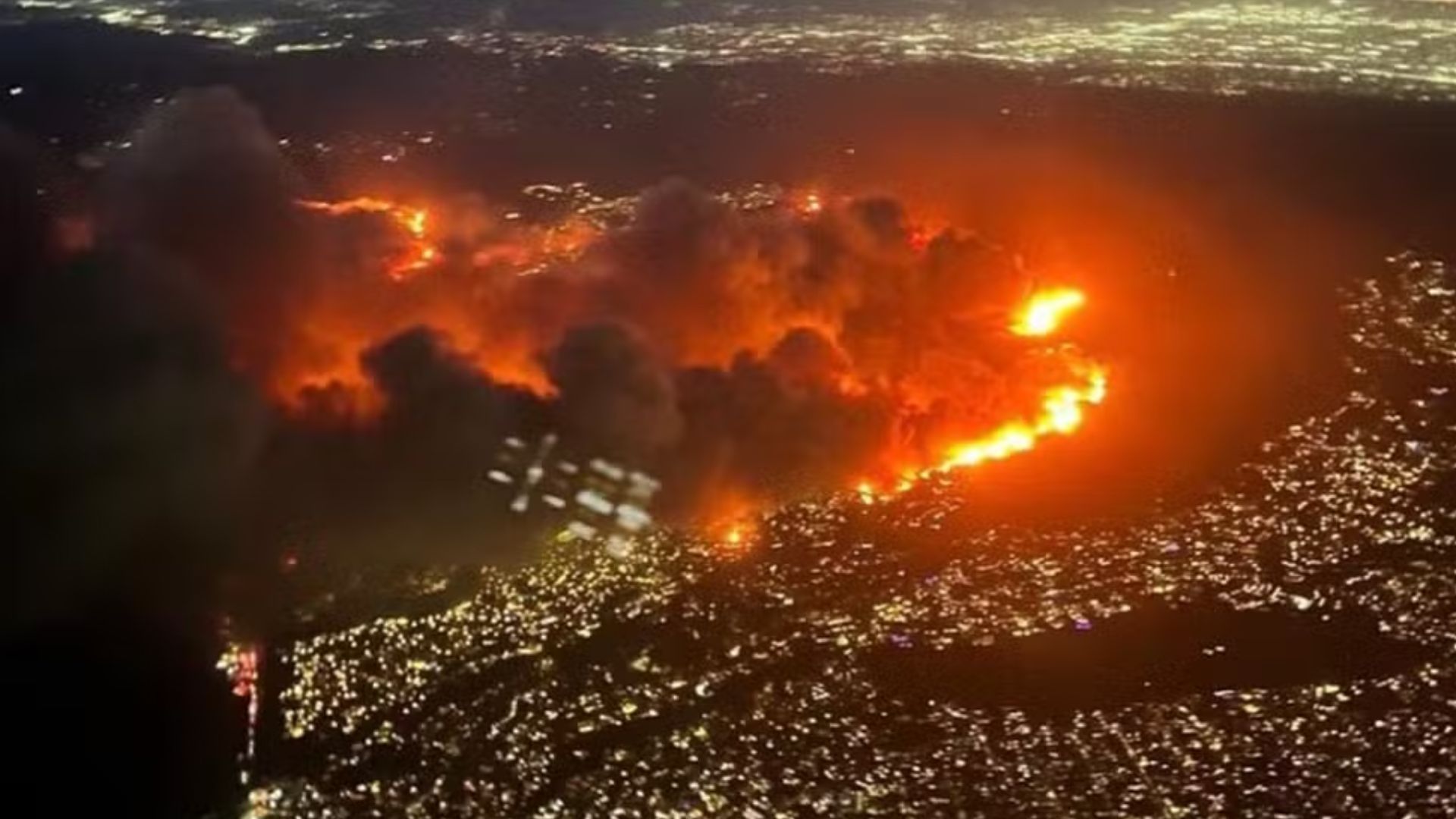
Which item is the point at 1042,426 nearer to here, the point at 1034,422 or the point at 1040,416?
the point at 1034,422

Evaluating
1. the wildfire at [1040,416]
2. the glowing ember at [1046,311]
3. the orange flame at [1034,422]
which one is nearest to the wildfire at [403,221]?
the orange flame at [1034,422]

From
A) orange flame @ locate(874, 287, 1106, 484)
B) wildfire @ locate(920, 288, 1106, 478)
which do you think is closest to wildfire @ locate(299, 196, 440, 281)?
orange flame @ locate(874, 287, 1106, 484)

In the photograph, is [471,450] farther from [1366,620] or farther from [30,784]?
[1366,620]

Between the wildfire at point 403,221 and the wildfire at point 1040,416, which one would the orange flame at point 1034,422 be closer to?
the wildfire at point 1040,416

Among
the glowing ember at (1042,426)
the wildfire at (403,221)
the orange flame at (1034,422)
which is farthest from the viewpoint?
the wildfire at (403,221)

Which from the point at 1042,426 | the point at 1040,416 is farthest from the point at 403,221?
the point at 1042,426

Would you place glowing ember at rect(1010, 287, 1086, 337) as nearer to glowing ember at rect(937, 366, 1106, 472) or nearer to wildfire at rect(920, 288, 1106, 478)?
wildfire at rect(920, 288, 1106, 478)
